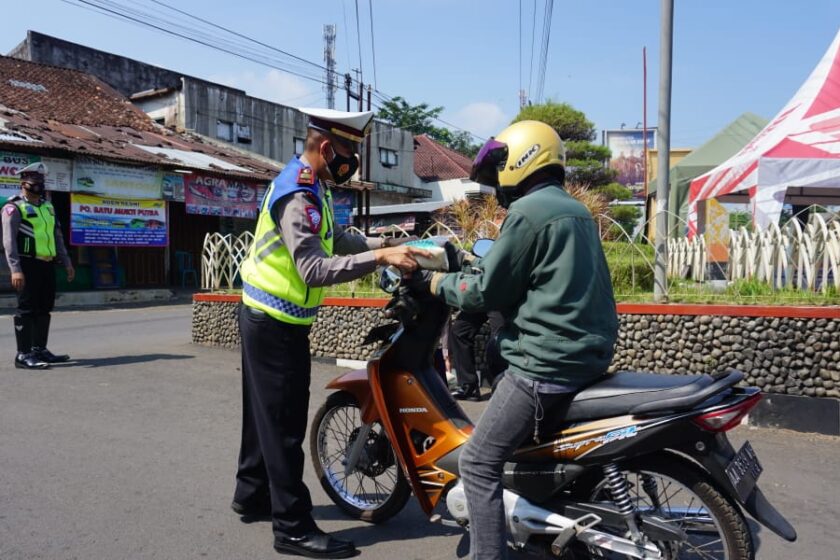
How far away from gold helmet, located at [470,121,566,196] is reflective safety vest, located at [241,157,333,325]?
2.78 feet

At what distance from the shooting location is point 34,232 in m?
7.03

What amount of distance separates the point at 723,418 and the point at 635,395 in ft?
0.98

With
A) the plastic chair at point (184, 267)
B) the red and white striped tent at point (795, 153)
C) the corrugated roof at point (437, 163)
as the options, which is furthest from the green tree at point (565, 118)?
the red and white striped tent at point (795, 153)

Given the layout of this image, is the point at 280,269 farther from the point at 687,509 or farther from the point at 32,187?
the point at 32,187

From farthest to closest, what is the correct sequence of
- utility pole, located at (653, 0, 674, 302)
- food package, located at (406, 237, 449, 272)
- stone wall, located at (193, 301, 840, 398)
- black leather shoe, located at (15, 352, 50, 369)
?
black leather shoe, located at (15, 352, 50, 369), utility pole, located at (653, 0, 674, 302), stone wall, located at (193, 301, 840, 398), food package, located at (406, 237, 449, 272)

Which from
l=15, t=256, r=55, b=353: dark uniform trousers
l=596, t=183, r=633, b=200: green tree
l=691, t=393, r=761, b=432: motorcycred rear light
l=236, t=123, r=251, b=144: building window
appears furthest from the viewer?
l=596, t=183, r=633, b=200: green tree

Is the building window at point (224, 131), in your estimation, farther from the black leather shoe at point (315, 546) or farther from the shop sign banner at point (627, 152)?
the shop sign banner at point (627, 152)

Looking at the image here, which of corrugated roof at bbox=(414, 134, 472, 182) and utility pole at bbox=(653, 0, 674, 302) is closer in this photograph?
utility pole at bbox=(653, 0, 674, 302)

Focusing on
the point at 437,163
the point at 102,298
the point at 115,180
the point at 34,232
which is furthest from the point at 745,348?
the point at 437,163

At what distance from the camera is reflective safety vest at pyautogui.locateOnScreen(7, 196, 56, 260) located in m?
7.00

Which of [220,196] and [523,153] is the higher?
[220,196]

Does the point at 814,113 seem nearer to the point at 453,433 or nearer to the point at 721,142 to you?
the point at 721,142

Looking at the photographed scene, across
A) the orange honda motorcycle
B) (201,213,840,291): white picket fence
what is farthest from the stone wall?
the orange honda motorcycle

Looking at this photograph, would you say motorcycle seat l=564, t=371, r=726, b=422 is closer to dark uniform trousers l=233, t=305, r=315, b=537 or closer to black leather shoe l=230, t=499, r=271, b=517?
dark uniform trousers l=233, t=305, r=315, b=537
